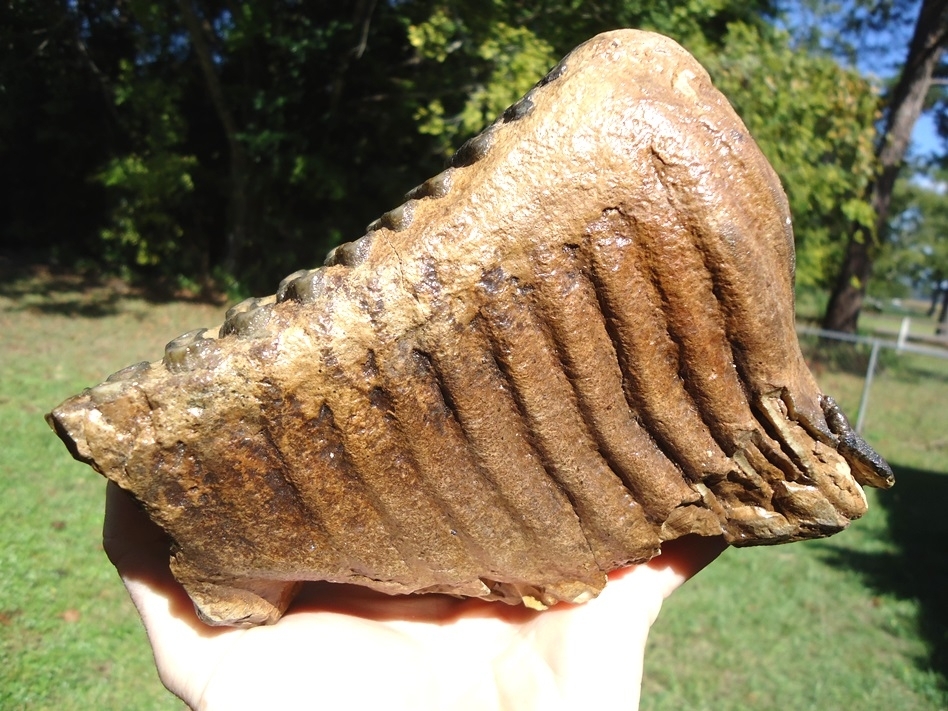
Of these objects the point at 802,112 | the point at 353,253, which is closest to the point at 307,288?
the point at 353,253

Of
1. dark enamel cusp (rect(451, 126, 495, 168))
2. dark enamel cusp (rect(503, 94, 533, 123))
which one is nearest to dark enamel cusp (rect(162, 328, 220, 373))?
dark enamel cusp (rect(451, 126, 495, 168))

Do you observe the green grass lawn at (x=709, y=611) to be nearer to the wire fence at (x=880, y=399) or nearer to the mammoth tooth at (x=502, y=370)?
the mammoth tooth at (x=502, y=370)

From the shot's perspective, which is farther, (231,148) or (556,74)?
(231,148)

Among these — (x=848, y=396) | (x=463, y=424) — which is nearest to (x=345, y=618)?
(x=463, y=424)

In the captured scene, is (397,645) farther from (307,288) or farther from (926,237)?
(926,237)

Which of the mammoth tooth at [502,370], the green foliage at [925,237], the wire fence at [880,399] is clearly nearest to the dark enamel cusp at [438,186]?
the mammoth tooth at [502,370]

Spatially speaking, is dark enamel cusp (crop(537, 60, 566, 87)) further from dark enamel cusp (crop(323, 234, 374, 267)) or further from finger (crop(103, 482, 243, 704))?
finger (crop(103, 482, 243, 704))

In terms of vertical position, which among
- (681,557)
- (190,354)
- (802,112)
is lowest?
(681,557)
